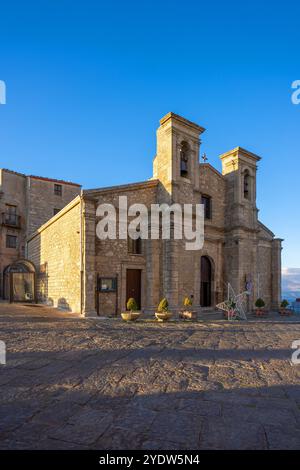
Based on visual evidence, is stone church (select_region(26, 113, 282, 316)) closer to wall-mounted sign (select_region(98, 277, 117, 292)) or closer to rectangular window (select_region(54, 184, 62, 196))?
wall-mounted sign (select_region(98, 277, 117, 292))

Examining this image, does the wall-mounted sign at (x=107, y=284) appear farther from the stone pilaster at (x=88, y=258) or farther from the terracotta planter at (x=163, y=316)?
the terracotta planter at (x=163, y=316)

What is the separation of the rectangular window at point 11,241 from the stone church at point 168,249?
7.48 m

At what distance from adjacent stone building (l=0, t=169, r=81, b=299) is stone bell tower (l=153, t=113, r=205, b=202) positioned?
17.1 meters

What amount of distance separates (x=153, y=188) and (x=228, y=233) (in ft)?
22.6

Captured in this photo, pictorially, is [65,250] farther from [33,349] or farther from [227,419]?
[227,419]

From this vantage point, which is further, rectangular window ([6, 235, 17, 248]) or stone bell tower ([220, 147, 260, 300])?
rectangular window ([6, 235, 17, 248])

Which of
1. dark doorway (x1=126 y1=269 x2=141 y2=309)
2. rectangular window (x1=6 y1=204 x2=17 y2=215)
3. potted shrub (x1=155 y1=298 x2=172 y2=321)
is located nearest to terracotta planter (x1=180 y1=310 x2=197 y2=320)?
potted shrub (x1=155 y1=298 x2=172 y2=321)

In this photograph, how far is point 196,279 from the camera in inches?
656

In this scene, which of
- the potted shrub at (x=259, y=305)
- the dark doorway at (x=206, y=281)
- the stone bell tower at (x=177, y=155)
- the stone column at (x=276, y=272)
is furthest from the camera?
the stone column at (x=276, y=272)

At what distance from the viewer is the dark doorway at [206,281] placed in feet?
61.3

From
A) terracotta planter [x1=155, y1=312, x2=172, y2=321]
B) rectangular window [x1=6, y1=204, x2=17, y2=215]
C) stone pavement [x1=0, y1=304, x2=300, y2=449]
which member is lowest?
terracotta planter [x1=155, y1=312, x2=172, y2=321]

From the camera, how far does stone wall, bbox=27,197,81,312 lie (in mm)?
14289

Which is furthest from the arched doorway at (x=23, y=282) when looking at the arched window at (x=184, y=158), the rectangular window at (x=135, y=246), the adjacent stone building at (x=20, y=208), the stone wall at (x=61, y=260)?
the arched window at (x=184, y=158)

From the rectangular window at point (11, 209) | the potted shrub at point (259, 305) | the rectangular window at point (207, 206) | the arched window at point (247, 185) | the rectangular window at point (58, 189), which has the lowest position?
the potted shrub at point (259, 305)
